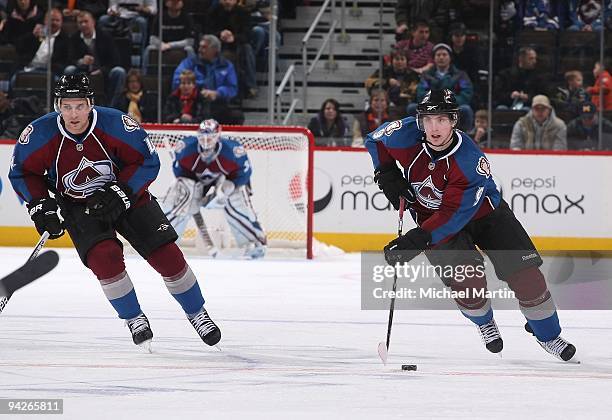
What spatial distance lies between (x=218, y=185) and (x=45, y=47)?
2096mm

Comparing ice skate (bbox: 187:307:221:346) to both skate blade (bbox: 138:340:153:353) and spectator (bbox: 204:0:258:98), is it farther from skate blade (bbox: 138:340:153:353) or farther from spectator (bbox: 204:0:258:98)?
spectator (bbox: 204:0:258:98)

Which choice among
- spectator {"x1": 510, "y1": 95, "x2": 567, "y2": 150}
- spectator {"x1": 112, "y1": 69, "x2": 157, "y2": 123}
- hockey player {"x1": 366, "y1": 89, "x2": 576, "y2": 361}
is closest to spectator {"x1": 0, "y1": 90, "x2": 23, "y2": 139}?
spectator {"x1": 112, "y1": 69, "x2": 157, "y2": 123}

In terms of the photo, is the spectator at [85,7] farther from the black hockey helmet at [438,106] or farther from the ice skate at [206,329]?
the black hockey helmet at [438,106]

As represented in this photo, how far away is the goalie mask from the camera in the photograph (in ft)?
31.2

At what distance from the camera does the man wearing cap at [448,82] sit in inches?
397

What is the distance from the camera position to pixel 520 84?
10234 millimetres

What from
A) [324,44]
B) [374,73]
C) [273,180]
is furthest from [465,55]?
[273,180]

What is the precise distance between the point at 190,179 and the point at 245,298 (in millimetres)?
2908

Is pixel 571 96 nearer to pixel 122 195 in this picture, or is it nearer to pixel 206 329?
pixel 206 329

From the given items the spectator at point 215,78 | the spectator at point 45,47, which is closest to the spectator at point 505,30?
the spectator at point 215,78

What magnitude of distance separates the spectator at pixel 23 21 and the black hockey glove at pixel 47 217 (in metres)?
6.27

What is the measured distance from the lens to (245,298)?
22.3ft

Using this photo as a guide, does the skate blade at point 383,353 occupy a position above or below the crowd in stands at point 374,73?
below

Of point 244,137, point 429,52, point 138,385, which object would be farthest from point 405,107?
point 138,385
